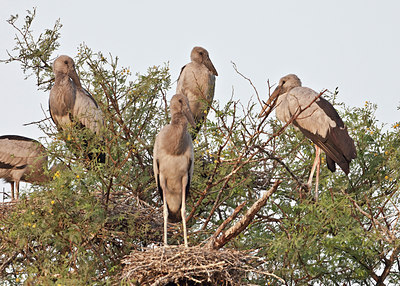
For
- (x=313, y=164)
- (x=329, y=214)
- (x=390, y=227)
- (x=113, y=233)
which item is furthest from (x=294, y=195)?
(x=113, y=233)

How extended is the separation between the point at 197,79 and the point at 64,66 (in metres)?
1.84

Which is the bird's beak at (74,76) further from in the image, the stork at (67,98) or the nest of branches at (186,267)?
the nest of branches at (186,267)

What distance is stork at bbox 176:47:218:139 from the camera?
912cm

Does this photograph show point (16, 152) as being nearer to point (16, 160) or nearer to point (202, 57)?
point (16, 160)

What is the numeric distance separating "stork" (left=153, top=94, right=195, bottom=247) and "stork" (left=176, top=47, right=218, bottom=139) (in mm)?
2375

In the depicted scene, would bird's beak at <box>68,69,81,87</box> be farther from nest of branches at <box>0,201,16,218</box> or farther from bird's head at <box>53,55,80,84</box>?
nest of branches at <box>0,201,16,218</box>

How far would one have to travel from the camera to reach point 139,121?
7195 millimetres

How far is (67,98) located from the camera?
839 cm

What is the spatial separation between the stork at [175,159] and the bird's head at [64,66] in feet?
8.15

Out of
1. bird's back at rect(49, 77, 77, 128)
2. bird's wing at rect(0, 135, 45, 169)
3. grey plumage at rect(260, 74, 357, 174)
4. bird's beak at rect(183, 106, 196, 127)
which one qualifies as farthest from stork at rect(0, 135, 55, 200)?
grey plumage at rect(260, 74, 357, 174)

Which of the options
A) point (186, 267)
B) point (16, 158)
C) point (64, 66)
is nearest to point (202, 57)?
point (64, 66)

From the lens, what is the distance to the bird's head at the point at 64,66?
859 centimetres

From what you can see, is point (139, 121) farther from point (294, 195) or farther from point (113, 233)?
point (294, 195)

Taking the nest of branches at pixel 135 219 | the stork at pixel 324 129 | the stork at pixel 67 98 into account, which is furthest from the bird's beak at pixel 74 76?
the stork at pixel 324 129
